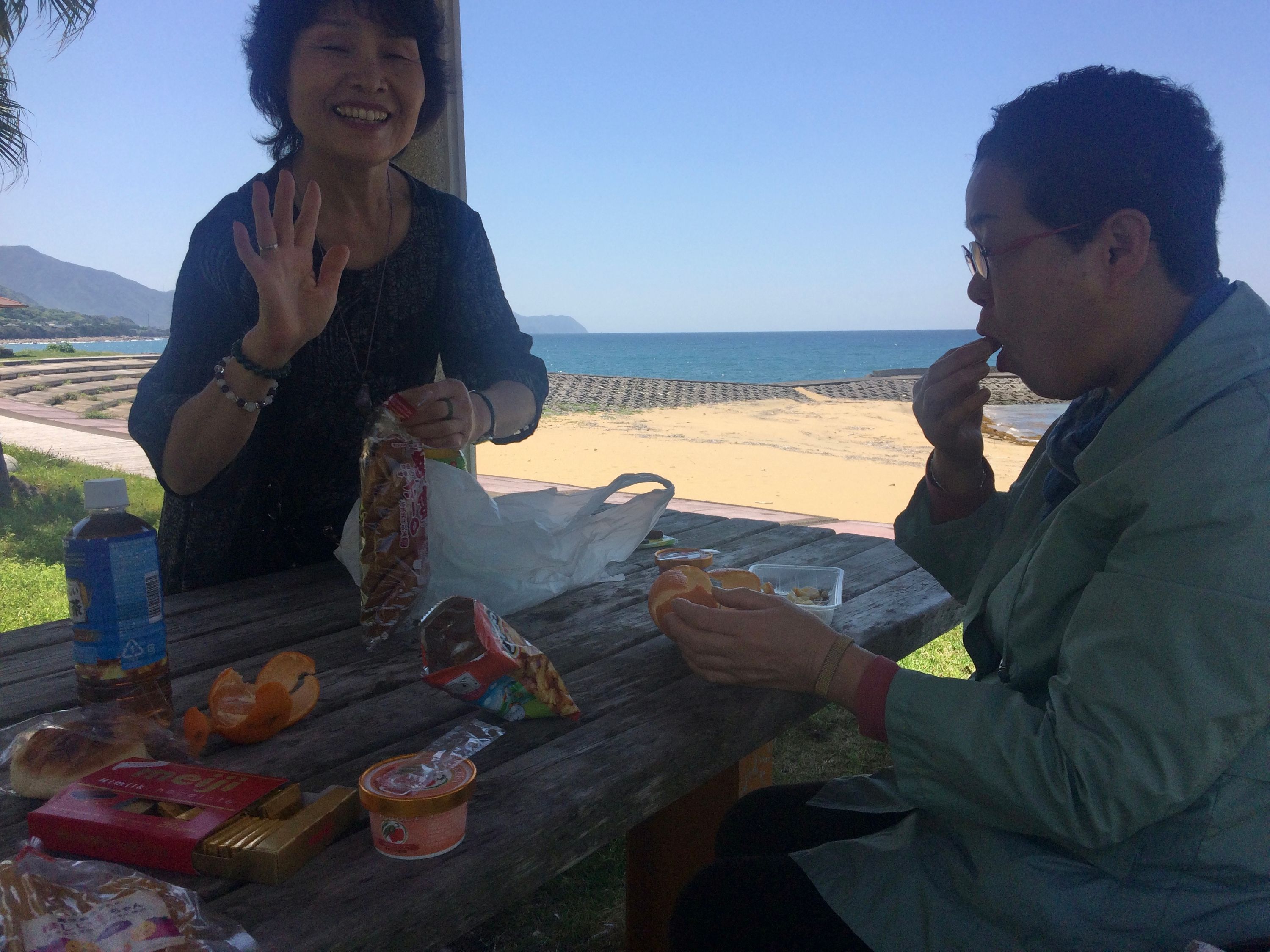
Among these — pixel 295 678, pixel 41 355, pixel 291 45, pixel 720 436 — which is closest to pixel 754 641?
pixel 295 678

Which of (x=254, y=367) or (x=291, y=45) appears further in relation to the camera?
(x=291, y=45)

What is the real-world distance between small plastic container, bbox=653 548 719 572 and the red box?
2.98ft

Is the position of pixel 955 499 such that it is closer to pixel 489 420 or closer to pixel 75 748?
pixel 489 420

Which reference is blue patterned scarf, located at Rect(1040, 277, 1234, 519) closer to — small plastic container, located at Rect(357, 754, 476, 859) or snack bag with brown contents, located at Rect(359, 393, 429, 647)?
small plastic container, located at Rect(357, 754, 476, 859)

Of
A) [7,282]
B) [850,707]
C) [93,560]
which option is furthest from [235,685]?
[7,282]

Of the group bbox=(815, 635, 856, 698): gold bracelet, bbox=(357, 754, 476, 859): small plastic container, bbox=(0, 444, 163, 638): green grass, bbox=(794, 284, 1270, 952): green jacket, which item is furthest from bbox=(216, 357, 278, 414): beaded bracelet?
bbox=(0, 444, 163, 638): green grass

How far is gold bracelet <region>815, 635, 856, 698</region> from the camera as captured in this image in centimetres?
120

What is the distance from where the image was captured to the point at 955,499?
1699mm

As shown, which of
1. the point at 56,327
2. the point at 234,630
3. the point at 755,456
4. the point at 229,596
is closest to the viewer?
the point at 234,630

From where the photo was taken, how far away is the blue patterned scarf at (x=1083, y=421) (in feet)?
3.69

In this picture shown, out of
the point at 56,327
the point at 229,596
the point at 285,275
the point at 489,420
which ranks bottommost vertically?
the point at 229,596

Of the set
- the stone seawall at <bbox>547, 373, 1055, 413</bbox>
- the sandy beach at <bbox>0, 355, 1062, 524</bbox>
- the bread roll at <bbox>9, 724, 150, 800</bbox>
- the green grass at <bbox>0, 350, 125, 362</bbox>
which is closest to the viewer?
the bread roll at <bbox>9, 724, 150, 800</bbox>

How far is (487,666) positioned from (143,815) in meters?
0.43

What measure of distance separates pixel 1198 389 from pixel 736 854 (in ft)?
3.34
